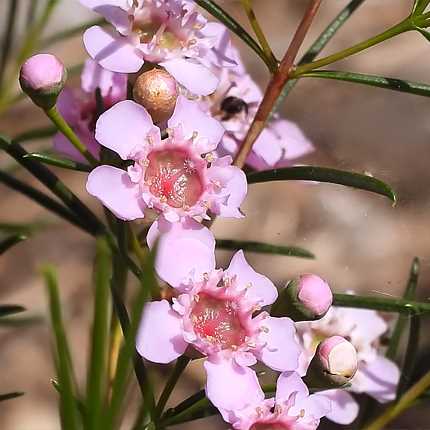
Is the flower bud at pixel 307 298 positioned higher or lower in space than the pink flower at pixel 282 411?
higher

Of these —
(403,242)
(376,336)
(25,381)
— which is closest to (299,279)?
(376,336)

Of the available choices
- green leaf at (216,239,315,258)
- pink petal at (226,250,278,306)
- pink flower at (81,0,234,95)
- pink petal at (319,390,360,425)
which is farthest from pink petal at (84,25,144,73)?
pink petal at (319,390,360,425)

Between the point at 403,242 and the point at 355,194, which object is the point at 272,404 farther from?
the point at 403,242

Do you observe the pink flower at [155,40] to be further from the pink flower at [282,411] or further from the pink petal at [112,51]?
the pink flower at [282,411]

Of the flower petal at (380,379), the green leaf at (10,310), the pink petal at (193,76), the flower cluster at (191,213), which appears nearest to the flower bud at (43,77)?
the flower cluster at (191,213)

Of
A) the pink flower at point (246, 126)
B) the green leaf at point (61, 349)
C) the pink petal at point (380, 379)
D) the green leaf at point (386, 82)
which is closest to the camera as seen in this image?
the green leaf at point (61, 349)

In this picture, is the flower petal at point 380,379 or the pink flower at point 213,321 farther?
the flower petal at point 380,379

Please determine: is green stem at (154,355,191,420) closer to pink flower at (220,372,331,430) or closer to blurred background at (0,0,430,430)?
pink flower at (220,372,331,430)
